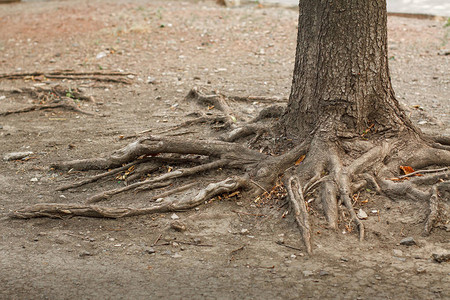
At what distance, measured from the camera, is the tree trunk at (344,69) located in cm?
461

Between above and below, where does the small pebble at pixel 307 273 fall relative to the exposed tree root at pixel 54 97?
above

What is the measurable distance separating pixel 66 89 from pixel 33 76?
132cm

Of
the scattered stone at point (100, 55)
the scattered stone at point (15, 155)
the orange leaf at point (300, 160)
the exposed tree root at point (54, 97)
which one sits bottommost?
the scattered stone at point (15, 155)

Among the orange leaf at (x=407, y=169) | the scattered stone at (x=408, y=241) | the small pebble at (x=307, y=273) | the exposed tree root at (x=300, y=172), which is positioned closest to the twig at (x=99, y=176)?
the exposed tree root at (x=300, y=172)

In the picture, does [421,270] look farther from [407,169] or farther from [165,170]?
[165,170]

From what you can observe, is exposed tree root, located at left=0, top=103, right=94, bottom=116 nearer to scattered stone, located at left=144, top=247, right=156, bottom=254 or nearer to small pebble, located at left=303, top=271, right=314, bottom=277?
scattered stone, located at left=144, top=247, right=156, bottom=254

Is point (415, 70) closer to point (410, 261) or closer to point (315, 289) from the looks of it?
point (410, 261)

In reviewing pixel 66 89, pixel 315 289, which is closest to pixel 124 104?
pixel 66 89

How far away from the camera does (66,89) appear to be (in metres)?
8.47

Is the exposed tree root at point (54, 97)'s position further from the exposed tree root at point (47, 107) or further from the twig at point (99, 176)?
the twig at point (99, 176)

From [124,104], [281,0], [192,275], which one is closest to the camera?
[192,275]

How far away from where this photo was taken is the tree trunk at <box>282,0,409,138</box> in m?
4.61

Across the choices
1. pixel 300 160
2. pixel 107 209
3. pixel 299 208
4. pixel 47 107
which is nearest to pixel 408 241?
pixel 299 208

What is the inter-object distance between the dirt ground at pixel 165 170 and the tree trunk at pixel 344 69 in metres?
0.78
